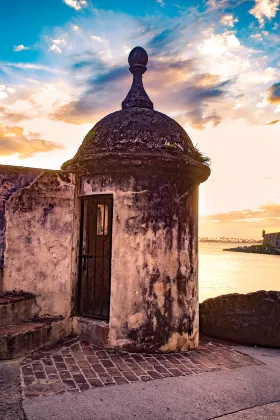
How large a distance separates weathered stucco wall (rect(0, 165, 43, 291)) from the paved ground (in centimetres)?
219

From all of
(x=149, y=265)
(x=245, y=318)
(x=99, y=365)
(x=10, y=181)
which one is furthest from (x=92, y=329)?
(x=245, y=318)

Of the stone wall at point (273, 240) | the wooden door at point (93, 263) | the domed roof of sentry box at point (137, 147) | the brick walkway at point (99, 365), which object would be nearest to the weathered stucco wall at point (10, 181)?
the domed roof of sentry box at point (137, 147)

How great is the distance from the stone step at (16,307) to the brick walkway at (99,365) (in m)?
0.69

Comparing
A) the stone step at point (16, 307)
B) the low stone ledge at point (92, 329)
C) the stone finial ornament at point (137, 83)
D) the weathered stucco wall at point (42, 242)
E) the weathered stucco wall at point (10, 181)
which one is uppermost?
the stone finial ornament at point (137, 83)

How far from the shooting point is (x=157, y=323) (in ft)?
17.6

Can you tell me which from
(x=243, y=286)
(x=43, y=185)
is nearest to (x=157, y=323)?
(x=43, y=185)

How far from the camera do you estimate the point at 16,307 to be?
528 cm

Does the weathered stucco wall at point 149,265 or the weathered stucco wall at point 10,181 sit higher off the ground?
the weathered stucco wall at point 10,181

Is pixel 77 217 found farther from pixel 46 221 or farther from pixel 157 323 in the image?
pixel 157 323

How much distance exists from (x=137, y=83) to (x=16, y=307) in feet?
14.7

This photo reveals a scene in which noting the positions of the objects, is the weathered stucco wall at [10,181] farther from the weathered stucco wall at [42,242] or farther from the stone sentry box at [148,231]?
the stone sentry box at [148,231]

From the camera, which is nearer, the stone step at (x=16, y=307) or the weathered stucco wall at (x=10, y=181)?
the stone step at (x=16, y=307)

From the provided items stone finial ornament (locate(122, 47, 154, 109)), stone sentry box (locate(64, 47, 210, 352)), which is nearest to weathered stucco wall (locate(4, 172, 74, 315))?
stone sentry box (locate(64, 47, 210, 352))

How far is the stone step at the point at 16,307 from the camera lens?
16.7ft
